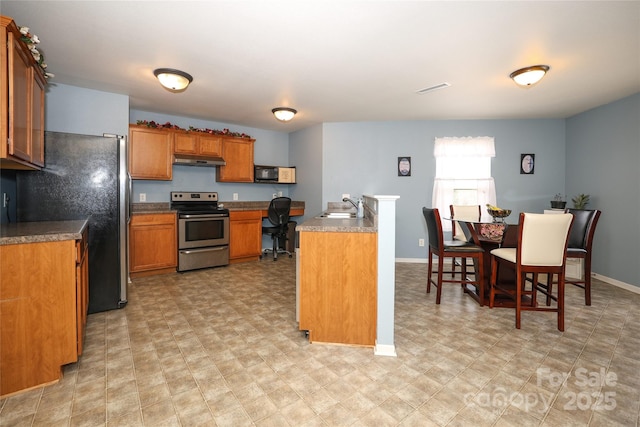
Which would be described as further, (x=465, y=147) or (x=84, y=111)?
(x=465, y=147)

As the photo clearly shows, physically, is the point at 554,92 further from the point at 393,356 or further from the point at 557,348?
the point at 393,356

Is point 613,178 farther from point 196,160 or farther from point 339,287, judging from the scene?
point 196,160

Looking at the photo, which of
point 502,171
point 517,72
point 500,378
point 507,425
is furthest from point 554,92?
point 507,425

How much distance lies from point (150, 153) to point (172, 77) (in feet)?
5.50

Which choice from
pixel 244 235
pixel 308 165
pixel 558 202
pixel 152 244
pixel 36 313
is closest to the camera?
pixel 36 313

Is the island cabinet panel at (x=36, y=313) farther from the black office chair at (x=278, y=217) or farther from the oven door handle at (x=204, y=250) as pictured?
the black office chair at (x=278, y=217)

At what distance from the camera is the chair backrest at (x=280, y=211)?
16.9 feet

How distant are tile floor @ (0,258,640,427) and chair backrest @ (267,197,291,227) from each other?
228cm

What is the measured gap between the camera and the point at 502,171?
493 centimetres

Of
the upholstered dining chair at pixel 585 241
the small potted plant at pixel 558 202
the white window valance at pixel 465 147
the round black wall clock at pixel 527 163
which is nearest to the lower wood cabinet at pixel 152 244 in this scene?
the white window valance at pixel 465 147

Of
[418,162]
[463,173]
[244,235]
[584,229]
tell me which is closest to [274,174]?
[244,235]

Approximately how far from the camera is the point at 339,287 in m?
2.29

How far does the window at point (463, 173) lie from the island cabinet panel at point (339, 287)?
324 centimetres

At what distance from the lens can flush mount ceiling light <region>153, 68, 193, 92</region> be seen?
9.80 ft
